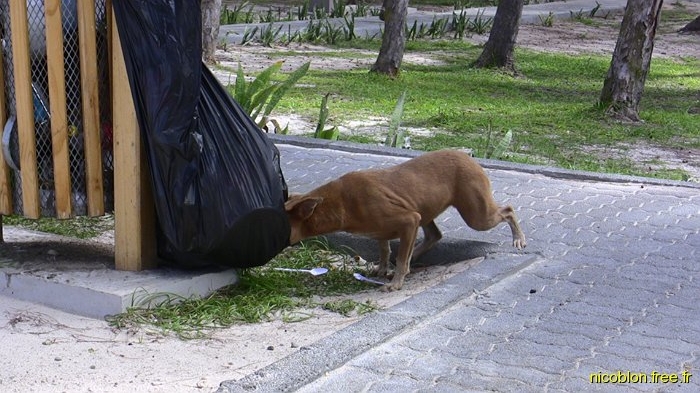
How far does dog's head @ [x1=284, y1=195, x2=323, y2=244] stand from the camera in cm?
510

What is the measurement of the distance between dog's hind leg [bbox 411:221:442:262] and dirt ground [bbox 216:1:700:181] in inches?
148

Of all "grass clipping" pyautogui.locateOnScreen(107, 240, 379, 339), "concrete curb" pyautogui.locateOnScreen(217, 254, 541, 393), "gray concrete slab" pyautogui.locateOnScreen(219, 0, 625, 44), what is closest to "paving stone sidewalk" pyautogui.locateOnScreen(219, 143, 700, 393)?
"concrete curb" pyautogui.locateOnScreen(217, 254, 541, 393)

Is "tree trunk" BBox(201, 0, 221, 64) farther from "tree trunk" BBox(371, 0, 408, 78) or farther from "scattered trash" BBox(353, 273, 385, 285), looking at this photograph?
"scattered trash" BBox(353, 273, 385, 285)

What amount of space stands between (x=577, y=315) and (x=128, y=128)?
2210mm

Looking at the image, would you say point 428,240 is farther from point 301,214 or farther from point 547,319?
point 547,319

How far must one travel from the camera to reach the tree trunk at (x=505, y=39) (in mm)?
15898

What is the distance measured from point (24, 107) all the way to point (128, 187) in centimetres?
60

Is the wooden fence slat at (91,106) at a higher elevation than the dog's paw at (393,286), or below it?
higher

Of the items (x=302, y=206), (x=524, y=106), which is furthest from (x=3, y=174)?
(x=524, y=106)

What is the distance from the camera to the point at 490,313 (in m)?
4.73

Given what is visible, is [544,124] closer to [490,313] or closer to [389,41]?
[389,41]

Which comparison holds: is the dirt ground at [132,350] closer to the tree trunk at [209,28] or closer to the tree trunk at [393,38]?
the tree trunk at [393,38]

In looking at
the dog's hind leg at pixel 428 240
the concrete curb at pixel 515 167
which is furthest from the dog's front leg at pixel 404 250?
the concrete curb at pixel 515 167

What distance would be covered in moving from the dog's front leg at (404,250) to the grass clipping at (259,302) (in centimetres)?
17
